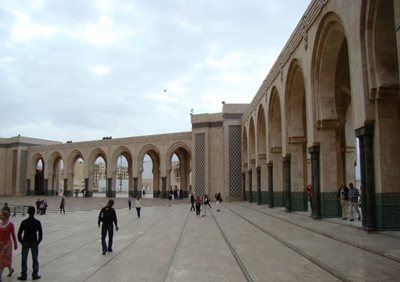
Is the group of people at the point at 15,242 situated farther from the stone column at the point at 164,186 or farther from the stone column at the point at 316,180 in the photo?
the stone column at the point at 164,186

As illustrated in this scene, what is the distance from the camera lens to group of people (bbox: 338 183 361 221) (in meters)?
10.6

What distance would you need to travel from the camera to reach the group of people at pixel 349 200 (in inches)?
416

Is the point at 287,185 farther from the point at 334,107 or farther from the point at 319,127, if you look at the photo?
the point at 334,107

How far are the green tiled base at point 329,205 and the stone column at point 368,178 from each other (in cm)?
327

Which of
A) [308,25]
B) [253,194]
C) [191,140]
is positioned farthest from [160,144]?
[308,25]

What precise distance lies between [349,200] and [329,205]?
128 cm

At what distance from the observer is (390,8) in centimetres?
804

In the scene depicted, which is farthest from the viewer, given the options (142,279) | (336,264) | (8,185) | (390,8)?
(8,185)

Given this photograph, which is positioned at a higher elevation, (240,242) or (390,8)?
(390,8)

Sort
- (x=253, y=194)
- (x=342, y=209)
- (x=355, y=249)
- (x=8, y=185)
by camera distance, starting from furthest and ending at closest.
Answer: (x=8, y=185)
(x=253, y=194)
(x=342, y=209)
(x=355, y=249)

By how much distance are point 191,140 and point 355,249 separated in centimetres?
2559

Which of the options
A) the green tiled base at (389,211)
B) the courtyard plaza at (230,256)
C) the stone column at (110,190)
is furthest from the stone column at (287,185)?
the stone column at (110,190)

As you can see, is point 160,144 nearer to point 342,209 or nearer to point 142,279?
point 342,209

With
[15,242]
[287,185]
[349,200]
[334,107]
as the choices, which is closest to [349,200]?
[349,200]
